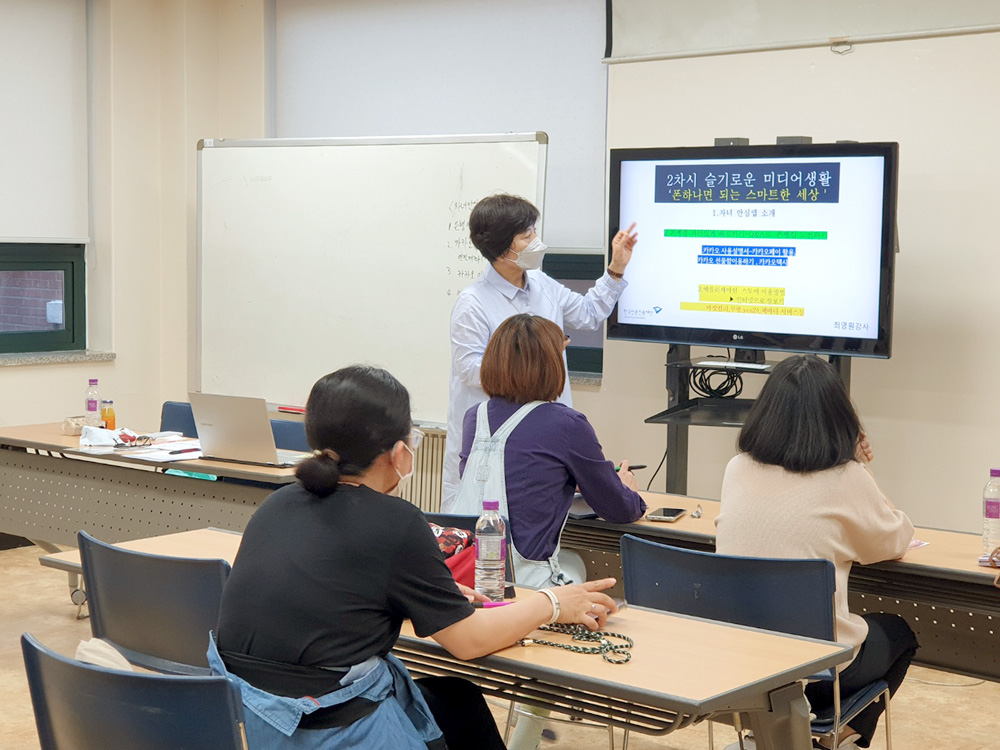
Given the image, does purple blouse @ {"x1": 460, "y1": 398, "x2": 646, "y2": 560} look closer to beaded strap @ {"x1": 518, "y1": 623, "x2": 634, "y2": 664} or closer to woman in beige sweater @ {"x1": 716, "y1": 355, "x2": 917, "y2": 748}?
woman in beige sweater @ {"x1": 716, "y1": 355, "x2": 917, "y2": 748}

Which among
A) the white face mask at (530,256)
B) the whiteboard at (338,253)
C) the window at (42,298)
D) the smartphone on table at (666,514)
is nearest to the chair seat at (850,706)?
the smartphone on table at (666,514)

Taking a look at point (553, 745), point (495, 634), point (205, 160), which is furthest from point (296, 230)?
point (495, 634)

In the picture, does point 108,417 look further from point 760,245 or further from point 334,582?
point 334,582

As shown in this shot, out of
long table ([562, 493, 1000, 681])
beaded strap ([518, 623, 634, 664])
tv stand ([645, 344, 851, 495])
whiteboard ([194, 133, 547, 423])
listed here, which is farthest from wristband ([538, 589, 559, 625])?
whiteboard ([194, 133, 547, 423])

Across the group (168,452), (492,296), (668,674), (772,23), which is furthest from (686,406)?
(668,674)

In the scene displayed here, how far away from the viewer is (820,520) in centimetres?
243

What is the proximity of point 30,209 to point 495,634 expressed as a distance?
4.80m

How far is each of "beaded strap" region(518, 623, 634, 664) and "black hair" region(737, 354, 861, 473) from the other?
652mm

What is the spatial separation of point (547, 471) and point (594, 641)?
784mm

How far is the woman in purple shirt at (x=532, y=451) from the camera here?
2.73 metres

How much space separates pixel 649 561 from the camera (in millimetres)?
2451

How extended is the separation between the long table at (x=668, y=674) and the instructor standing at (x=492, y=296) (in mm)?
1512

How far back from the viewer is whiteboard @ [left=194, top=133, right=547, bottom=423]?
506cm

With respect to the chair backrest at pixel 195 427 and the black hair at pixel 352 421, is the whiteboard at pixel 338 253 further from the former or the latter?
the black hair at pixel 352 421
